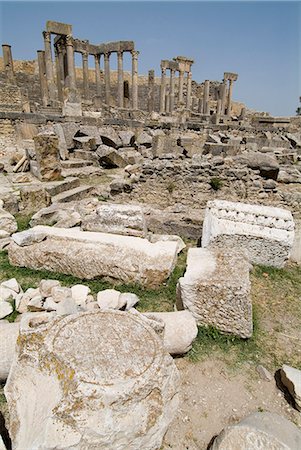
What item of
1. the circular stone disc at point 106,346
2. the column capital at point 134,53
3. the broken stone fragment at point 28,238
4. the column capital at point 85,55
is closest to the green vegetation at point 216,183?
the broken stone fragment at point 28,238

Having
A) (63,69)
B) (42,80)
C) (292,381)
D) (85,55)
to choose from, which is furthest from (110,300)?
(63,69)

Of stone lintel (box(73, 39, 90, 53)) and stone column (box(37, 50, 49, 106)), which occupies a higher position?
stone lintel (box(73, 39, 90, 53))

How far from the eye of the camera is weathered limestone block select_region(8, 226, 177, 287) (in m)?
3.42

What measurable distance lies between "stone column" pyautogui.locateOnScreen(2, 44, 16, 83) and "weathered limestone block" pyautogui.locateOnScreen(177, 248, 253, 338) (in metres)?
Answer: 26.4

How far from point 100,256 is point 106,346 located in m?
1.77

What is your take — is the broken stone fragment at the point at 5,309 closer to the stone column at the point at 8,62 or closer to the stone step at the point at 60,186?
the stone step at the point at 60,186

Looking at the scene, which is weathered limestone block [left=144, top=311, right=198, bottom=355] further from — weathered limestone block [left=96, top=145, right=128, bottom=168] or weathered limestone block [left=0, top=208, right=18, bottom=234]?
weathered limestone block [left=96, top=145, right=128, bottom=168]

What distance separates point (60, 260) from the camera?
3.64 m

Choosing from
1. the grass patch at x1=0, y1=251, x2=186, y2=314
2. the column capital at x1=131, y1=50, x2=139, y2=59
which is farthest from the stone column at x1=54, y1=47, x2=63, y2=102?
the grass patch at x1=0, y1=251, x2=186, y2=314

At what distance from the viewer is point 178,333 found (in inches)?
99.9

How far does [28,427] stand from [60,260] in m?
2.21

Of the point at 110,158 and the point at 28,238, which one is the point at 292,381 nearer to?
the point at 28,238

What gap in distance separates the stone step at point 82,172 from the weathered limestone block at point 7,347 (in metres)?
6.59

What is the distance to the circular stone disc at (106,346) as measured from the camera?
5.52 ft
